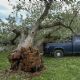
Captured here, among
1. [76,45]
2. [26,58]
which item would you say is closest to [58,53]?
[76,45]

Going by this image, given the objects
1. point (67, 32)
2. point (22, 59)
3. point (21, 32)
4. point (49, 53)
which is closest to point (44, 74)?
point (22, 59)

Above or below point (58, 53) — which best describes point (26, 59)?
above

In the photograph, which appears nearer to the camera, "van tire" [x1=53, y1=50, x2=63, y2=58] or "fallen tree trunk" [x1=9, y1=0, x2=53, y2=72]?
"fallen tree trunk" [x1=9, y1=0, x2=53, y2=72]

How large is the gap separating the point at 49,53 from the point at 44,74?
826 cm

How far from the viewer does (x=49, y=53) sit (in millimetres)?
21203

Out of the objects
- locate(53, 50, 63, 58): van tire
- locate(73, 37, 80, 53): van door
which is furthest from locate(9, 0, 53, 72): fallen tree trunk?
Answer: locate(73, 37, 80, 53): van door

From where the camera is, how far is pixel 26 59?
41.4 feet

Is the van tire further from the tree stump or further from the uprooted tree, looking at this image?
the tree stump

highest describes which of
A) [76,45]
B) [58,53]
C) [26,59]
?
[76,45]

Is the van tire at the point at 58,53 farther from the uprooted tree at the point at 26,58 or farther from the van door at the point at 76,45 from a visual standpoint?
the uprooted tree at the point at 26,58

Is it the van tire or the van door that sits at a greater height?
the van door

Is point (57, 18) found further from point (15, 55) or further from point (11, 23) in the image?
point (15, 55)

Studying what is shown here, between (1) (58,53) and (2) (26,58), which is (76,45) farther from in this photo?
(2) (26,58)

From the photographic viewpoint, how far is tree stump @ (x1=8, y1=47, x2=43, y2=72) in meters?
12.7
